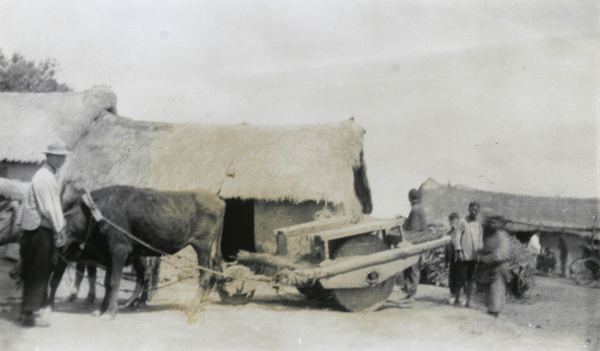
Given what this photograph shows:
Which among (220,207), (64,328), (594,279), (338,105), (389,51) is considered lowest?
(64,328)

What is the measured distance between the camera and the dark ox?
258 inches

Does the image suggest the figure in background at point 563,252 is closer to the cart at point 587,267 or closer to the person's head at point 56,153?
the cart at point 587,267

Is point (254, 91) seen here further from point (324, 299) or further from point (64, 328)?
point (64, 328)

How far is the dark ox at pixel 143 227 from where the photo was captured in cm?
655

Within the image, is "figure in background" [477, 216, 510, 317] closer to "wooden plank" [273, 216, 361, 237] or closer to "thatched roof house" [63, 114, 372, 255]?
"thatched roof house" [63, 114, 372, 255]

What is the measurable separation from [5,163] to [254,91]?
9.60 ft

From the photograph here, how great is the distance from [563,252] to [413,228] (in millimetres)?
1778

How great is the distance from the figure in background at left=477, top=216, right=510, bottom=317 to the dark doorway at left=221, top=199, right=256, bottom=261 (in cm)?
257

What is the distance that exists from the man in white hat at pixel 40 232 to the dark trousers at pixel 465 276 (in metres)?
4.25

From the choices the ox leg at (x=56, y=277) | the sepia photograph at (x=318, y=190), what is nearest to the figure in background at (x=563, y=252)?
the sepia photograph at (x=318, y=190)

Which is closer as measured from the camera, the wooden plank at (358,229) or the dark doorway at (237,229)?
the wooden plank at (358,229)

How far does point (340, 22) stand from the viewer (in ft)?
23.9

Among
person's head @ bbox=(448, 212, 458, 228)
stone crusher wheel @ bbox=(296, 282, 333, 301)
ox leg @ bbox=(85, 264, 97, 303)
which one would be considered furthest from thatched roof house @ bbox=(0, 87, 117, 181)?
person's head @ bbox=(448, 212, 458, 228)

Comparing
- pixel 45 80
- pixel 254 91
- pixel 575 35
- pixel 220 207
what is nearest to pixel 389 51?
pixel 254 91
